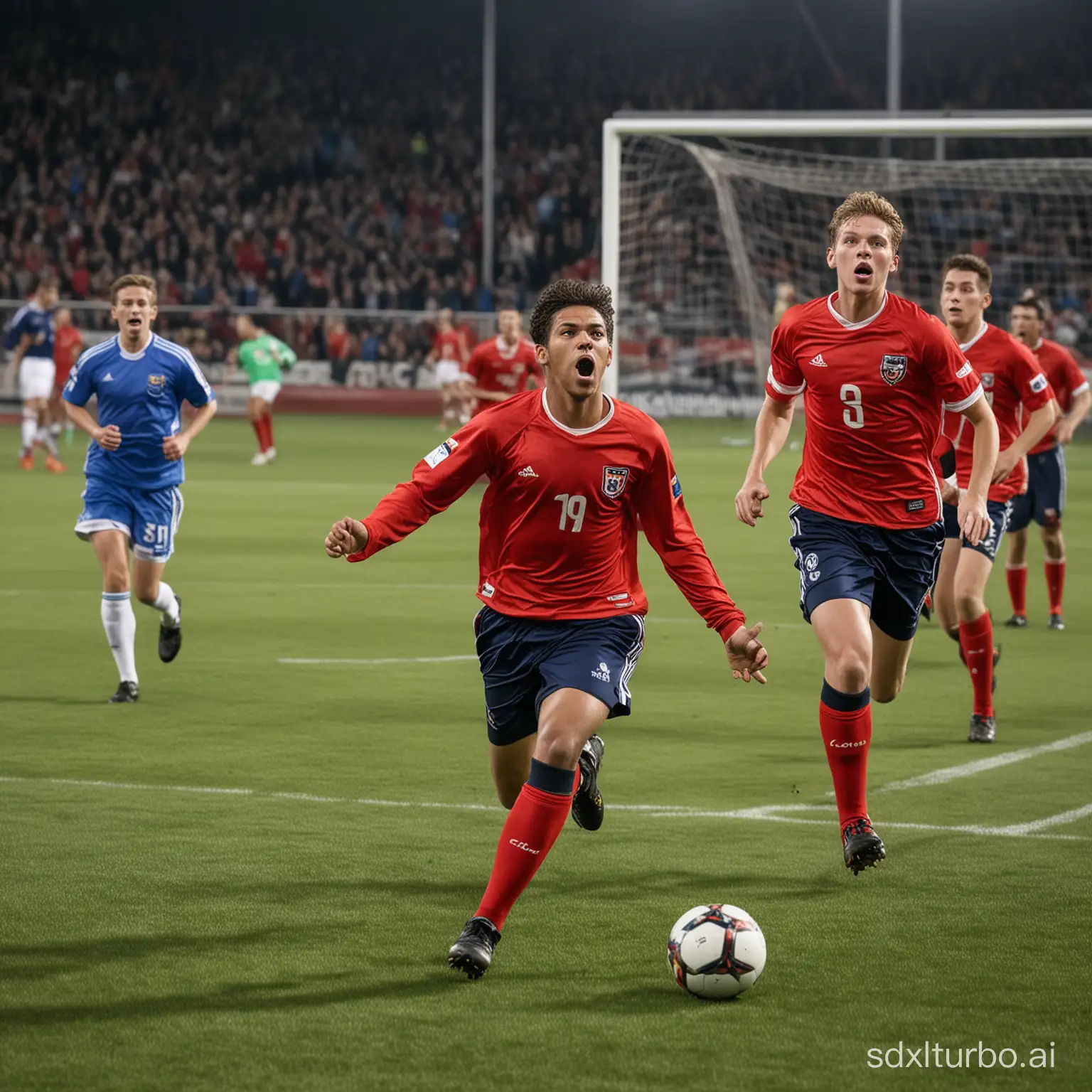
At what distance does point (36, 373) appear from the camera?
25.9 meters

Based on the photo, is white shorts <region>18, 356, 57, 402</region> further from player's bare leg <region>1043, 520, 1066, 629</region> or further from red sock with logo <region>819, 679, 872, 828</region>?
red sock with logo <region>819, 679, 872, 828</region>

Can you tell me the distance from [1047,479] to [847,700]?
6.39m

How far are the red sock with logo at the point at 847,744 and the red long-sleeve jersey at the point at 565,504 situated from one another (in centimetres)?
111

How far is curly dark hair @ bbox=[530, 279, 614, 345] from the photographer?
5637 mm

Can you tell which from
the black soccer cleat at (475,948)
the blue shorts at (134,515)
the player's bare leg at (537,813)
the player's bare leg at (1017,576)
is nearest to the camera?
the black soccer cleat at (475,948)

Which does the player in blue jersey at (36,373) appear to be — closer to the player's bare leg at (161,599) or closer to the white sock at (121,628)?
the player's bare leg at (161,599)

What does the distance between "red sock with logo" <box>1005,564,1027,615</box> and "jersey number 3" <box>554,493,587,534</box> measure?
7.75 m

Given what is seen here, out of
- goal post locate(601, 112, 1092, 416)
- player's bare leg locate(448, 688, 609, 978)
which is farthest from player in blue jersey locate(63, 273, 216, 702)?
goal post locate(601, 112, 1092, 416)

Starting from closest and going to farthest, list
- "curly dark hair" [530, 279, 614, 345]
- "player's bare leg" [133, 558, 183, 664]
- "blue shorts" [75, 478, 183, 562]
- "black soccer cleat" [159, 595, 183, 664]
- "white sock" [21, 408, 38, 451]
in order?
"curly dark hair" [530, 279, 614, 345], "blue shorts" [75, 478, 183, 562], "player's bare leg" [133, 558, 183, 664], "black soccer cleat" [159, 595, 183, 664], "white sock" [21, 408, 38, 451]

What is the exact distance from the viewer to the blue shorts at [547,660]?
5.57 metres

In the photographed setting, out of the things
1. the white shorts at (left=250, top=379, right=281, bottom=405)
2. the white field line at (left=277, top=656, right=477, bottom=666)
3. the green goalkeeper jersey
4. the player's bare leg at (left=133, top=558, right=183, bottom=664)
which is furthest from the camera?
the green goalkeeper jersey

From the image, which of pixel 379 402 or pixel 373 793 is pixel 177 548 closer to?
pixel 373 793

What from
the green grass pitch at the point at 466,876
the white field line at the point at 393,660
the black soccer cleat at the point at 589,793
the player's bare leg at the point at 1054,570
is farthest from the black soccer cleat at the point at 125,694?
the player's bare leg at the point at 1054,570

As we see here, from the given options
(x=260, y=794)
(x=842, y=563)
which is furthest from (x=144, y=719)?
(x=842, y=563)
